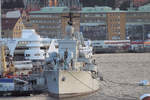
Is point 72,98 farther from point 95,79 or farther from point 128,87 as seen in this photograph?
point 128,87

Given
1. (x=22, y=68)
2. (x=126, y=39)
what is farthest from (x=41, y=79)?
(x=126, y=39)

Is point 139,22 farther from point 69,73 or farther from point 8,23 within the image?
point 69,73

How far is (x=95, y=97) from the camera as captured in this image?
2805 centimetres

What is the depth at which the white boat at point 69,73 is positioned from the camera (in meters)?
27.2

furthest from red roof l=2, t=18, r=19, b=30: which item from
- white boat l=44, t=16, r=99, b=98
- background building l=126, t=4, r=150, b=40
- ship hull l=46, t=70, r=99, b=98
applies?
ship hull l=46, t=70, r=99, b=98

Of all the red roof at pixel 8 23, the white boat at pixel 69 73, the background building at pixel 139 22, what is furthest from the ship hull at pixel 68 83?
the background building at pixel 139 22

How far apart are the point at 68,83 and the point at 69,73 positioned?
0.54 metres

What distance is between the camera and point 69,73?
90.0 ft

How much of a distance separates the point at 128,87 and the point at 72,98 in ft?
19.2

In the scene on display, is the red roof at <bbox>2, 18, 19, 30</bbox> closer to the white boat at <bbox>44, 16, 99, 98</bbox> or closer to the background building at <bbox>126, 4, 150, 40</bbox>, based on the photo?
the background building at <bbox>126, 4, 150, 40</bbox>

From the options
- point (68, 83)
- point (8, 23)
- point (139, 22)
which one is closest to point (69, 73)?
point (68, 83)

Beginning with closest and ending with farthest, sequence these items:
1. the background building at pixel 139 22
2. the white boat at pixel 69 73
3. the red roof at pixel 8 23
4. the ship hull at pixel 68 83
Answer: the ship hull at pixel 68 83
the white boat at pixel 69 73
the red roof at pixel 8 23
the background building at pixel 139 22

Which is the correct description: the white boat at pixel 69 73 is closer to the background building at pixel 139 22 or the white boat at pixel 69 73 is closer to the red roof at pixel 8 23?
the red roof at pixel 8 23

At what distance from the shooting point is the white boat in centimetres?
2725
